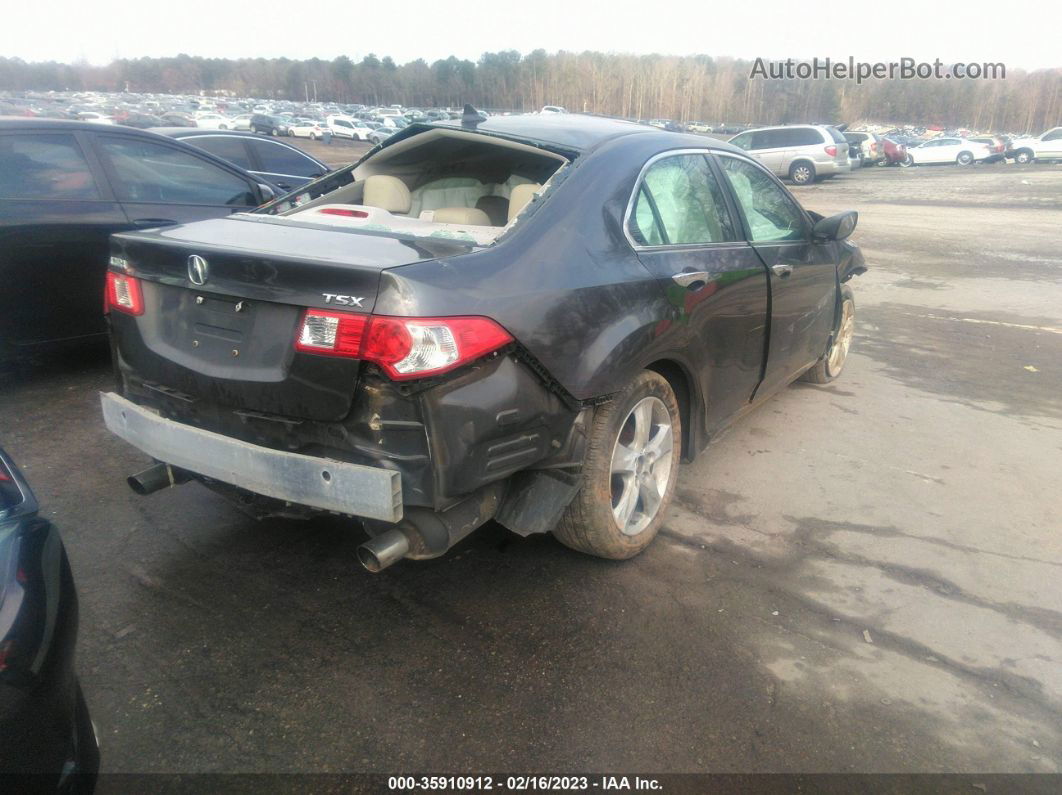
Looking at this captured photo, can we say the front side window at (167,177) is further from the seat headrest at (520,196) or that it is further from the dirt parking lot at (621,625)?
the seat headrest at (520,196)

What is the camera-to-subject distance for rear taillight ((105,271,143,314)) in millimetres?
2881

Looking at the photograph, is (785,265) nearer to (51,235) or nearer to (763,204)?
(763,204)

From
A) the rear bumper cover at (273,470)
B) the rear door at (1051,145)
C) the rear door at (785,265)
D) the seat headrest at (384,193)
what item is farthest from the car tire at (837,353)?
the rear door at (1051,145)

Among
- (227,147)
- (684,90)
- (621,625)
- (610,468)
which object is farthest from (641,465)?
(684,90)

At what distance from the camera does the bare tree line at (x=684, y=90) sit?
7025 centimetres

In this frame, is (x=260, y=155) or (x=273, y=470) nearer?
(x=273, y=470)

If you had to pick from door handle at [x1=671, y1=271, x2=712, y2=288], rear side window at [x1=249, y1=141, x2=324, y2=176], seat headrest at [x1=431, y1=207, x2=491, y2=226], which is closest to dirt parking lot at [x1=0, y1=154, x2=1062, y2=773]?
door handle at [x1=671, y1=271, x2=712, y2=288]

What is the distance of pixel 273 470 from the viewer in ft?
8.02

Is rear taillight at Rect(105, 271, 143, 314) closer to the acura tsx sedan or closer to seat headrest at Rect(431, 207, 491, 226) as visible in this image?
the acura tsx sedan

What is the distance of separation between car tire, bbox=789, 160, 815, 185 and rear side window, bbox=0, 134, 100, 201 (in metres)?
23.8

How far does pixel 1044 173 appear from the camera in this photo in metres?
29.8

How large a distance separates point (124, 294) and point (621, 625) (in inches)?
88.6

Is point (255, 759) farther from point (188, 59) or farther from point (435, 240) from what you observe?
point (188, 59)

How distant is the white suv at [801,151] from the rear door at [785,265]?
70.8ft
